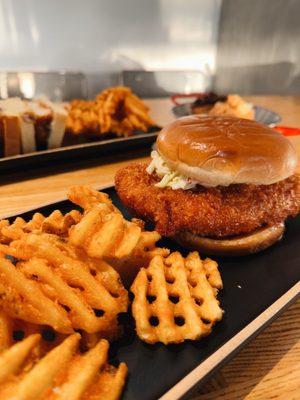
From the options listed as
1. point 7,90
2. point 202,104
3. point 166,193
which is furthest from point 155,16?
point 166,193

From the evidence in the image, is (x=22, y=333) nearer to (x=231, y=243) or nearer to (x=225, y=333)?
(x=225, y=333)

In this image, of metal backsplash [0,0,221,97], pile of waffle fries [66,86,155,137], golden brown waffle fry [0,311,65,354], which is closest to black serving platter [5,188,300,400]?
golden brown waffle fry [0,311,65,354]

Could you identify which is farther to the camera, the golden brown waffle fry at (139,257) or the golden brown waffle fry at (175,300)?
the golden brown waffle fry at (139,257)

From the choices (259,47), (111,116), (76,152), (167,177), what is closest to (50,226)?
(167,177)

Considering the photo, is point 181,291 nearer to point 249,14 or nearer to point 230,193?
point 230,193

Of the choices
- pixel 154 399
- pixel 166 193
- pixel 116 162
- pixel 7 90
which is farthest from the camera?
pixel 7 90

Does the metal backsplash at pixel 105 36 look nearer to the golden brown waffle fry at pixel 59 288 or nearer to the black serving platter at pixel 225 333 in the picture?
the black serving platter at pixel 225 333

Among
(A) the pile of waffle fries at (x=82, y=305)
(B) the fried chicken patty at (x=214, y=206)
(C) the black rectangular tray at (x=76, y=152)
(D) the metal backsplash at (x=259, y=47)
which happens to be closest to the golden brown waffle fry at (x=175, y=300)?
(A) the pile of waffle fries at (x=82, y=305)
